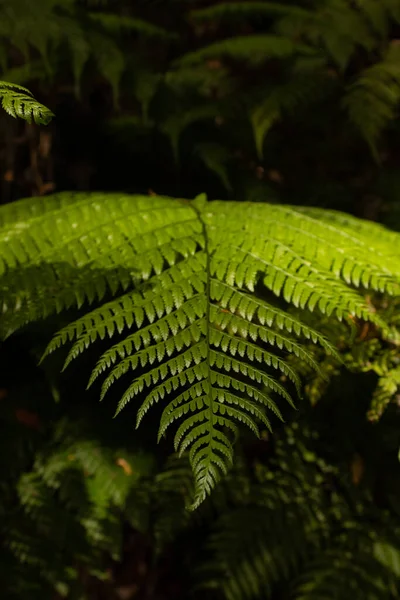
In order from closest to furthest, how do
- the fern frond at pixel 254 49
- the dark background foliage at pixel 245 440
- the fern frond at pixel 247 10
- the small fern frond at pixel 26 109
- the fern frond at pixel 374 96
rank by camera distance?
the small fern frond at pixel 26 109 → the dark background foliage at pixel 245 440 → the fern frond at pixel 374 96 → the fern frond at pixel 254 49 → the fern frond at pixel 247 10

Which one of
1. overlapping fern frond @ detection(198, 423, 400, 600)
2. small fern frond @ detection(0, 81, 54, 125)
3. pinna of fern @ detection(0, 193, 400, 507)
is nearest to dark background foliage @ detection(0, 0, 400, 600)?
overlapping fern frond @ detection(198, 423, 400, 600)

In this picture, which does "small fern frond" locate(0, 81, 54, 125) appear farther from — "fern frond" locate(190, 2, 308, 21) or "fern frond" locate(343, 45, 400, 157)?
"fern frond" locate(190, 2, 308, 21)

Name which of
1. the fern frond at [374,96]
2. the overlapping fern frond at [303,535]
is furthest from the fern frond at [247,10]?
the overlapping fern frond at [303,535]

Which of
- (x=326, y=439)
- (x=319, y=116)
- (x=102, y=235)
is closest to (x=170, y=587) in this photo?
(x=326, y=439)

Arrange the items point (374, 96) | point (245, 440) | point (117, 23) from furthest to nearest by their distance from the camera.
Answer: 1. point (117, 23)
2. point (374, 96)
3. point (245, 440)

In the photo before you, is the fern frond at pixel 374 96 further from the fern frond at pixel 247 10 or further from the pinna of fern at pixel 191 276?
the pinna of fern at pixel 191 276

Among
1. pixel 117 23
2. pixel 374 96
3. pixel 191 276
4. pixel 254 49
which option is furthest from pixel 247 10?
pixel 191 276

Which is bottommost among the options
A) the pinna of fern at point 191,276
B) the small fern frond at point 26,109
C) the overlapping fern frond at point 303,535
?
the overlapping fern frond at point 303,535

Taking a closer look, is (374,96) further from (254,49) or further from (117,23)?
(117,23)
